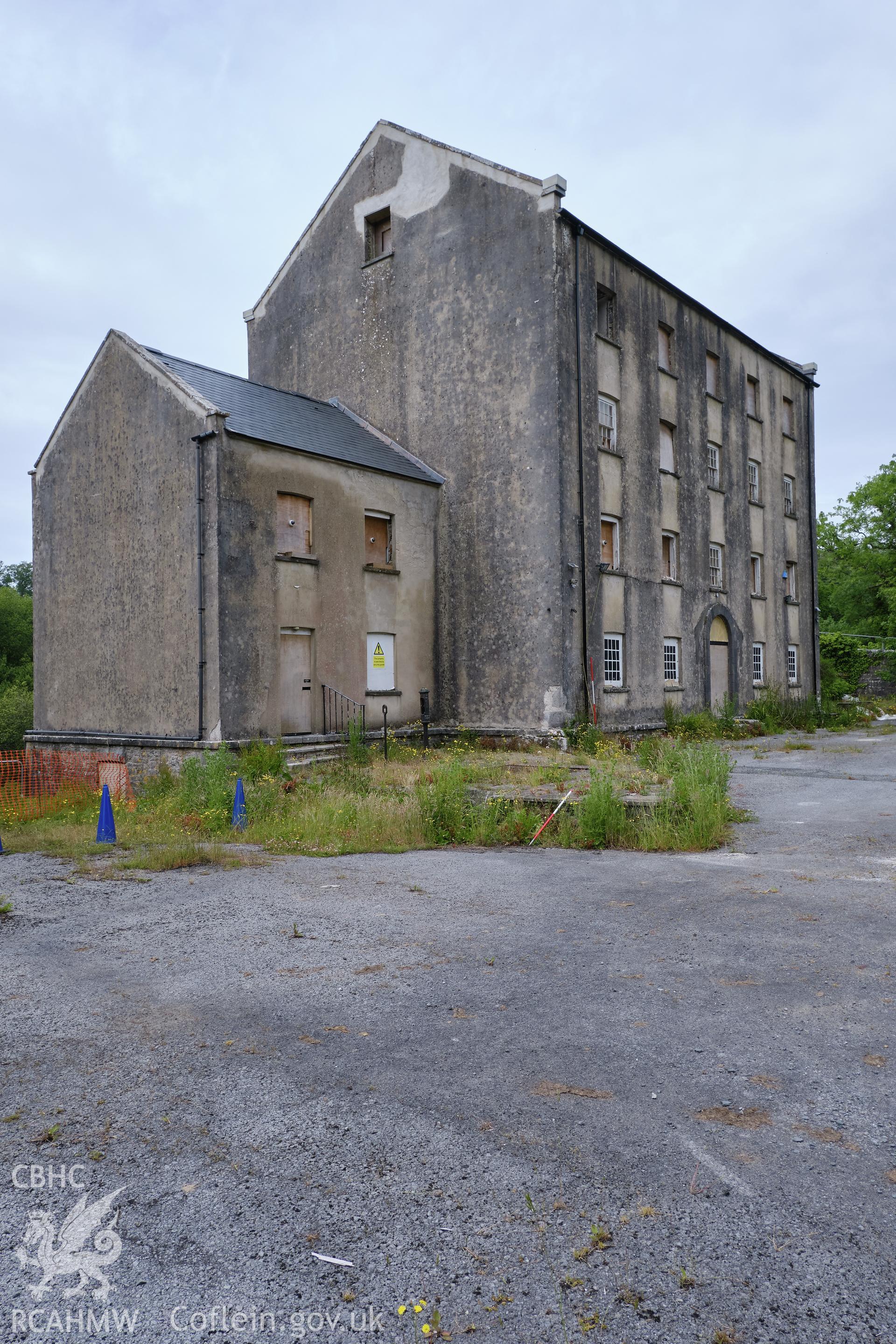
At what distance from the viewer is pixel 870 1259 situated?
2541 millimetres

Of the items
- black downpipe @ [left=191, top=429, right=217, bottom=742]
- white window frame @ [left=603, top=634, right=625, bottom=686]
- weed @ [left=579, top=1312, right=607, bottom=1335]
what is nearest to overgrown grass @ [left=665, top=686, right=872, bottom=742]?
white window frame @ [left=603, top=634, right=625, bottom=686]

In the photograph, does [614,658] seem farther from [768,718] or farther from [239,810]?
[239,810]

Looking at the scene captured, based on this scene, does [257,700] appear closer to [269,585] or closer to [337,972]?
[269,585]

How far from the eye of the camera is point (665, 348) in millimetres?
23266

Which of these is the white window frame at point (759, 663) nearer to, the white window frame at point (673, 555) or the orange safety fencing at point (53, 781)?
the white window frame at point (673, 555)

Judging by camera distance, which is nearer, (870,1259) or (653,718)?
(870,1259)

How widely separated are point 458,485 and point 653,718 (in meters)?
7.64

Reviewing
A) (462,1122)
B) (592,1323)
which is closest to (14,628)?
(462,1122)

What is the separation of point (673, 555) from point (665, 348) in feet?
18.6

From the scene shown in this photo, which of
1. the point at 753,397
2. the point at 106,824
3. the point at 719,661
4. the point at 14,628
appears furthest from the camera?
the point at 14,628

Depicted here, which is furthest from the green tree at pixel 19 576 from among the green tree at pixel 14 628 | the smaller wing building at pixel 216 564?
the smaller wing building at pixel 216 564

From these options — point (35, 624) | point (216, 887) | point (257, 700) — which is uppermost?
point (35, 624)

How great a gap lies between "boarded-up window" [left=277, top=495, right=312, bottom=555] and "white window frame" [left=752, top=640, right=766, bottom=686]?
15782 mm

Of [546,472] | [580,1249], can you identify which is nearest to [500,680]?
[546,472]
